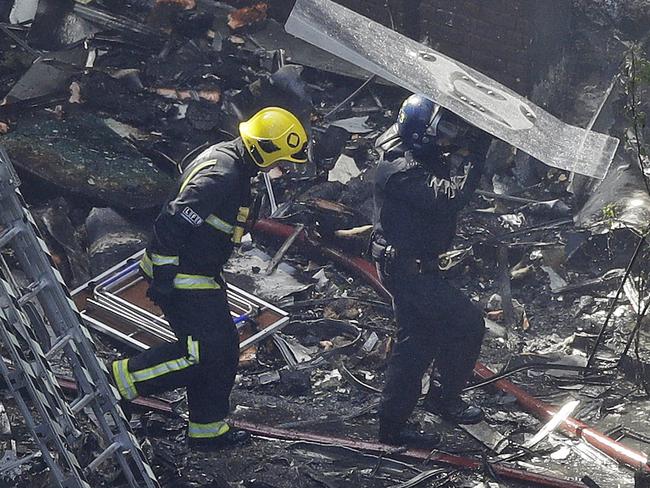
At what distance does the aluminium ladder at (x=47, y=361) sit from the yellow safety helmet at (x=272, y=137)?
4.62 ft

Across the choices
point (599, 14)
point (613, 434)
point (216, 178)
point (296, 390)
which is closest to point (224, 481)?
point (296, 390)

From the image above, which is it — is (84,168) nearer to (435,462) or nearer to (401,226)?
(401,226)

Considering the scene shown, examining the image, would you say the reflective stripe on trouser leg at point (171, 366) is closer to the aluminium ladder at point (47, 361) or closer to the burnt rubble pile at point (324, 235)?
the burnt rubble pile at point (324, 235)

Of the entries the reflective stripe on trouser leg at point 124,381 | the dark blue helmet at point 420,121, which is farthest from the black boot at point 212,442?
the dark blue helmet at point 420,121

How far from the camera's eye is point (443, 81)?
5.60m

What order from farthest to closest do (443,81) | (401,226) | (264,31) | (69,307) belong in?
(264,31) < (401,226) < (443,81) < (69,307)

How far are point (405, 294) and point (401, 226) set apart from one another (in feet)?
1.41

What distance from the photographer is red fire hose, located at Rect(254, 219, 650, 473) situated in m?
5.99

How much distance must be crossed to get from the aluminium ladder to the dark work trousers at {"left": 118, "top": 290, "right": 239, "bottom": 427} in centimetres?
59

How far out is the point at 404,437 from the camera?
6230 mm

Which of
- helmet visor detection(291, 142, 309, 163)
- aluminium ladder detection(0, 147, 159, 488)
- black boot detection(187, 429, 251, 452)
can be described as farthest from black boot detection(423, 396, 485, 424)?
aluminium ladder detection(0, 147, 159, 488)

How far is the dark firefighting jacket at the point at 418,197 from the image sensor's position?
5.81 meters

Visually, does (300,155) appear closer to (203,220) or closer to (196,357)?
(203,220)

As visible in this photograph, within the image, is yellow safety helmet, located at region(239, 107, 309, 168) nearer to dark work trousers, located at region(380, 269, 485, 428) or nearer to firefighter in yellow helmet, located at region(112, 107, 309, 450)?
firefighter in yellow helmet, located at region(112, 107, 309, 450)
